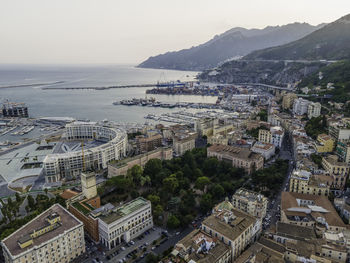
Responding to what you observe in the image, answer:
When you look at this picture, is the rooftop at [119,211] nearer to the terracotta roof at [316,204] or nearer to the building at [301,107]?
the terracotta roof at [316,204]

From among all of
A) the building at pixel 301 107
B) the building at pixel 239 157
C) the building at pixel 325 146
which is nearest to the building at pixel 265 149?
the building at pixel 239 157

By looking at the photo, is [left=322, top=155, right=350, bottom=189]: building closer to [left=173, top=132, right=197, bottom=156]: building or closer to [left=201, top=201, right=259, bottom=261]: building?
[left=201, top=201, right=259, bottom=261]: building

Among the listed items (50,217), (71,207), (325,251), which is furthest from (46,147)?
(325,251)

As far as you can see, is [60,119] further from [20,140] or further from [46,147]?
[46,147]

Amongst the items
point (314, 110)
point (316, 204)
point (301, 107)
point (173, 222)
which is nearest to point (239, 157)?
point (316, 204)

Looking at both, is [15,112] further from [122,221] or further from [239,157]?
[122,221]

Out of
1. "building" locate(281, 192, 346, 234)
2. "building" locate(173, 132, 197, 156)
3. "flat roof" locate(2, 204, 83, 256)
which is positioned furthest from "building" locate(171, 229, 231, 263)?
"building" locate(173, 132, 197, 156)

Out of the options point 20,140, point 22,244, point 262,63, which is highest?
point 262,63
